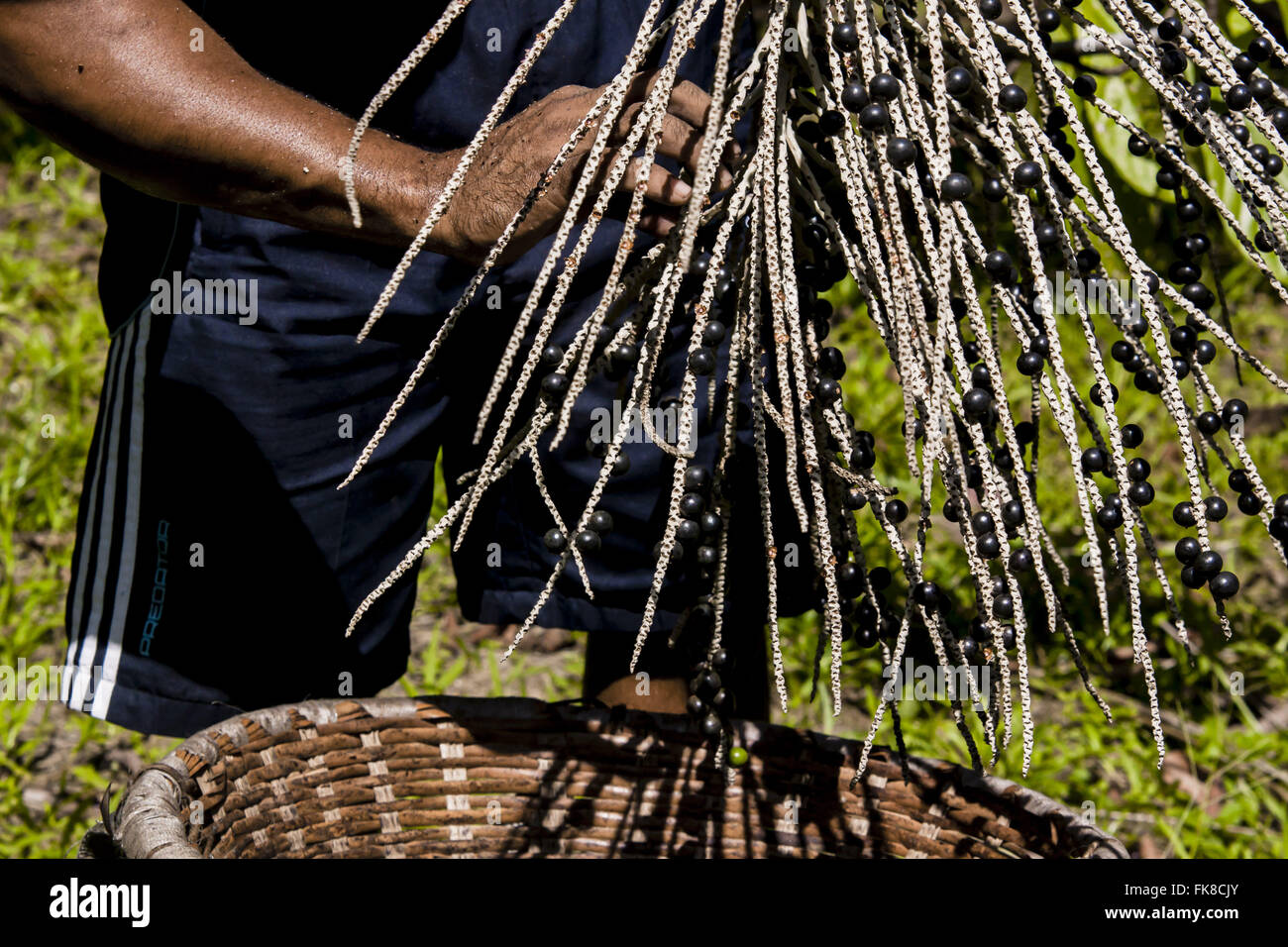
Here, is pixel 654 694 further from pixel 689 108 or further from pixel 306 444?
pixel 689 108

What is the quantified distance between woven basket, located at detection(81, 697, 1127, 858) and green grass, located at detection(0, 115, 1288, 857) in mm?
689

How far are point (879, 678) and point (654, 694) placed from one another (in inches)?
37.1

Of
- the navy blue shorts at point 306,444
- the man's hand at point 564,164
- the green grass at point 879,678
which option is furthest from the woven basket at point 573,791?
the man's hand at point 564,164

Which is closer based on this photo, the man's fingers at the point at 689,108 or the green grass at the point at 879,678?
the man's fingers at the point at 689,108

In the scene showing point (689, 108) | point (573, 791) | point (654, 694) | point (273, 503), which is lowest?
point (573, 791)

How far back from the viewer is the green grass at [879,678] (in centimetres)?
276

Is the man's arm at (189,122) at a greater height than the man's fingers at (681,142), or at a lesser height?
greater

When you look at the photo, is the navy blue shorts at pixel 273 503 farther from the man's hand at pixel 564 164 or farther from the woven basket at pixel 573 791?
the man's hand at pixel 564 164

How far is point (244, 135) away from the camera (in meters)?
1.58

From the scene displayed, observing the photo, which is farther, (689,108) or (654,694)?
(654,694)

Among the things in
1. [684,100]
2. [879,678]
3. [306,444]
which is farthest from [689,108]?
[879,678]

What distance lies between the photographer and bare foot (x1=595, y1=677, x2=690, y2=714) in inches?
93.4

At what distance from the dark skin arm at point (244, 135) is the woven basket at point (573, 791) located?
2.53 feet

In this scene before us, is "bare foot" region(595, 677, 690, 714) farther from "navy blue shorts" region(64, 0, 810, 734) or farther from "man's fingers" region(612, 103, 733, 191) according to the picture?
"man's fingers" region(612, 103, 733, 191)
